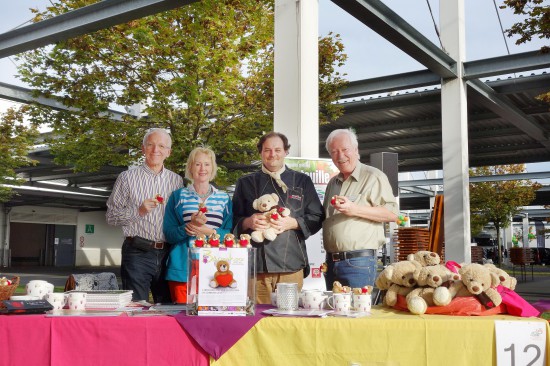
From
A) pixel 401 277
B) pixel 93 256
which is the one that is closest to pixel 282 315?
pixel 401 277

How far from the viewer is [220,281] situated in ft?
7.43

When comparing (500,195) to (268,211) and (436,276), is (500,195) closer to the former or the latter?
(268,211)

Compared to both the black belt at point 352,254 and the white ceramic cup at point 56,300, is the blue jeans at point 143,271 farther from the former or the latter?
the black belt at point 352,254

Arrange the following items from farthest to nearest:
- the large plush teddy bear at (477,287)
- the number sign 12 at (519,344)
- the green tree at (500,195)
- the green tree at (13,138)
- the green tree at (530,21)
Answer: the green tree at (500,195) < the green tree at (13,138) < the green tree at (530,21) < the large plush teddy bear at (477,287) < the number sign 12 at (519,344)

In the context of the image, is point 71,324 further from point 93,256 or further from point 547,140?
point 93,256

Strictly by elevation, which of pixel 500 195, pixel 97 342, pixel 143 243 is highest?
pixel 500 195

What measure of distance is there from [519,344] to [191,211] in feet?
5.38

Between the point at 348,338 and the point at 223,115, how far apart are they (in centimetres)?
839

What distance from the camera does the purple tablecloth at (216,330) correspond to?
2.21 metres

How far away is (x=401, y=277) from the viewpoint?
8.04 ft

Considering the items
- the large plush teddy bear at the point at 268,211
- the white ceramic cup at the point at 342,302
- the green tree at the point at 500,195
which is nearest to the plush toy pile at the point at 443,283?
the white ceramic cup at the point at 342,302

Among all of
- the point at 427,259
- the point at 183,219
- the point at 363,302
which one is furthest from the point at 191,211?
the point at 427,259

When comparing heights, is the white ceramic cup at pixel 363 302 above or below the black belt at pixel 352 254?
below

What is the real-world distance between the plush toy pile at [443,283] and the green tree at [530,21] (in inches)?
244
